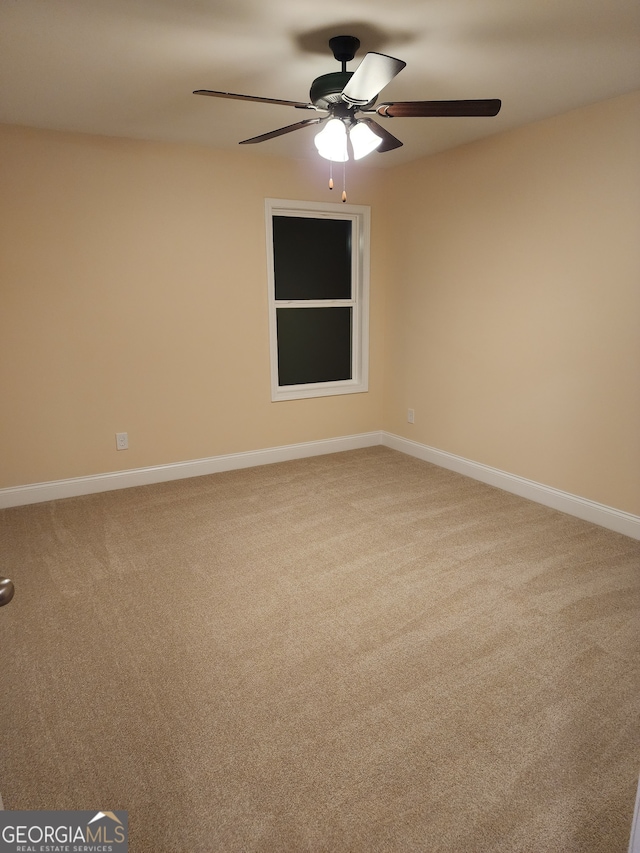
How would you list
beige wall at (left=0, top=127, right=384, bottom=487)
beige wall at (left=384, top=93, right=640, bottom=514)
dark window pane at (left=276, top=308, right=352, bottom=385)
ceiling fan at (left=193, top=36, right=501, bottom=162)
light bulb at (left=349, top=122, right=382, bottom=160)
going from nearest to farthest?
1. ceiling fan at (left=193, top=36, right=501, bottom=162)
2. light bulb at (left=349, top=122, right=382, bottom=160)
3. beige wall at (left=384, top=93, right=640, bottom=514)
4. beige wall at (left=0, top=127, right=384, bottom=487)
5. dark window pane at (left=276, top=308, right=352, bottom=385)

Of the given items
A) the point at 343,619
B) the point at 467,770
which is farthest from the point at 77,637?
the point at 467,770

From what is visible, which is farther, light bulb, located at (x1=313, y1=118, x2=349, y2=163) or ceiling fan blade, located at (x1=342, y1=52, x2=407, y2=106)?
light bulb, located at (x1=313, y1=118, x2=349, y2=163)

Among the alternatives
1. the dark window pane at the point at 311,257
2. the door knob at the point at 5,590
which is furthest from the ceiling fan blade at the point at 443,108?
the dark window pane at the point at 311,257

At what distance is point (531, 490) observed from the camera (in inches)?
146

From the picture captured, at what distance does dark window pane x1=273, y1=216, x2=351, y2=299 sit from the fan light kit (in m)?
1.82

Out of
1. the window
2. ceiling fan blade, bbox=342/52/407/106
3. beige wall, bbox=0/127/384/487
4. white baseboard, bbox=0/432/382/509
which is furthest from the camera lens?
the window

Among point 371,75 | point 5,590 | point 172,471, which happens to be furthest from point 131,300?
point 5,590

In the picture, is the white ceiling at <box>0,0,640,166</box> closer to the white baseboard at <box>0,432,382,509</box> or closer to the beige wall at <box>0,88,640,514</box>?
the beige wall at <box>0,88,640,514</box>

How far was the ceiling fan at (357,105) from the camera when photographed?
6.28ft

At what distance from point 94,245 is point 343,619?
2945mm

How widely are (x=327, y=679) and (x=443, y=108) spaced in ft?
7.41

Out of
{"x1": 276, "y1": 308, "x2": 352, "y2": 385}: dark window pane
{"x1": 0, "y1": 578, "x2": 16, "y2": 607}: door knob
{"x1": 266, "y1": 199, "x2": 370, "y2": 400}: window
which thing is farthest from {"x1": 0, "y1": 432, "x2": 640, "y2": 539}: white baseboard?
{"x1": 0, "y1": 578, "x2": 16, "y2": 607}: door knob

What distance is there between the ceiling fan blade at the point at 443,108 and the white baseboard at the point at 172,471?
290 cm

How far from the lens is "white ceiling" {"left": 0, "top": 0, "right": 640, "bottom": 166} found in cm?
195
